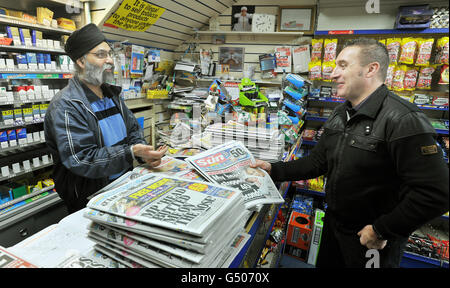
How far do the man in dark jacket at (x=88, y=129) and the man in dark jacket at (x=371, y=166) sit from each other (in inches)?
36.5

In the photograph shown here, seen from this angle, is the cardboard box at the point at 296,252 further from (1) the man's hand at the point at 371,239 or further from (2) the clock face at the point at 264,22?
(2) the clock face at the point at 264,22

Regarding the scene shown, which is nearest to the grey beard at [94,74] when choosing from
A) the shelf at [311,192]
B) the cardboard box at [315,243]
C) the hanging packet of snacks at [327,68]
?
the hanging packet of snacks at [327,68]

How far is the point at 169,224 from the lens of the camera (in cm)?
64

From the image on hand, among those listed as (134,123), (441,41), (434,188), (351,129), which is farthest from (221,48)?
(434,188)

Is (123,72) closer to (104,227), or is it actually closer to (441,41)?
(104,227)

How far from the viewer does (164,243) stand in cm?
67

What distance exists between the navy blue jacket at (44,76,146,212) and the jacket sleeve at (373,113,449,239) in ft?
4.53

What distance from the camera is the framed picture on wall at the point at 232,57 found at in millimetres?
3689

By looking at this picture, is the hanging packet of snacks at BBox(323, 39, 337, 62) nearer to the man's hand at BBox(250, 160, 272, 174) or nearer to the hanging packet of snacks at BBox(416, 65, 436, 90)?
the hanging packet of snacks at BBox(416, 65, 436, 90)

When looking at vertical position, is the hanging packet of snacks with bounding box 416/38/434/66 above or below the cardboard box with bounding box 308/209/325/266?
above

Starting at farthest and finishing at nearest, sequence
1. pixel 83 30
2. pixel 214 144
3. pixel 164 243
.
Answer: pixel 214 144 → pixel 83 30 → pixel 164 243

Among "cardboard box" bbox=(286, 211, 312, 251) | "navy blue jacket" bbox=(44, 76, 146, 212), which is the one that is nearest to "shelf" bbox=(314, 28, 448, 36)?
"cardboard box" bbox=(286, 211, 312, 251)

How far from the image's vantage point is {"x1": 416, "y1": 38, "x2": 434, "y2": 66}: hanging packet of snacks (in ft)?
8.42

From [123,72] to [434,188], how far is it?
324cm
